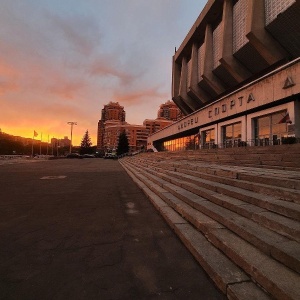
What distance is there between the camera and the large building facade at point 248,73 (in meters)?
20.8

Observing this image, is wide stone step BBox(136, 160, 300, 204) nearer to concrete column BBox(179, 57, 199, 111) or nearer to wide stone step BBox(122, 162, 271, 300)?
wide stone step BBox(122, 162, 271, 300)

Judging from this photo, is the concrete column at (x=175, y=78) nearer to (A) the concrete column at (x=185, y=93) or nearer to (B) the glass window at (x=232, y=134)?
(A) the concrete column at (x=185, y=93)

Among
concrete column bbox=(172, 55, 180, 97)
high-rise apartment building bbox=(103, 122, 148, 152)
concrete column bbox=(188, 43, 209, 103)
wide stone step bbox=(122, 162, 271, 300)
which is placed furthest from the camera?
high-rise apartment building bbox=(103, 122, 148, 152)

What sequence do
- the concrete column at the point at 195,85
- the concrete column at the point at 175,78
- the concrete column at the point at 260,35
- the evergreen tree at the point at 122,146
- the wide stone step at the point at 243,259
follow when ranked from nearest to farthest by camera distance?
the wide stone step at the point at 243,259 → the concrete column at the point at 260,35 → the concrete column at the point at 195,85 → the concrete column at the point at 175,78 → the evergreen tree at the point at 122,146

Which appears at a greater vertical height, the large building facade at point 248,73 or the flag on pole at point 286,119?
the large building facade at point 248,73

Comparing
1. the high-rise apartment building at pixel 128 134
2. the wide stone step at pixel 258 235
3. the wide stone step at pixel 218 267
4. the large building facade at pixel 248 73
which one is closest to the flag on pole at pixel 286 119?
the large building facade at pixel 248 73

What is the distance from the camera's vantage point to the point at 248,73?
103 ft

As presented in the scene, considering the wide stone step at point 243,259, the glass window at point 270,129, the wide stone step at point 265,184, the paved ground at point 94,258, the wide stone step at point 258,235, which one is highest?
the glass window at point 270,129

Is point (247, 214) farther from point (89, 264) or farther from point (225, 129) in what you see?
point (225, 129)

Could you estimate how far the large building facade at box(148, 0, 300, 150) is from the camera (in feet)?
68.1

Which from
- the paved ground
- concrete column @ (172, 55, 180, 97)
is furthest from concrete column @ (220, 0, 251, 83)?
the paved ground

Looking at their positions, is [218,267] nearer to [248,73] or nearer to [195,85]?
[248,73]

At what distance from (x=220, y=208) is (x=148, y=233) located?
62.2 inches

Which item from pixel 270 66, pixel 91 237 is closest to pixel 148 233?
pixel 91 237
